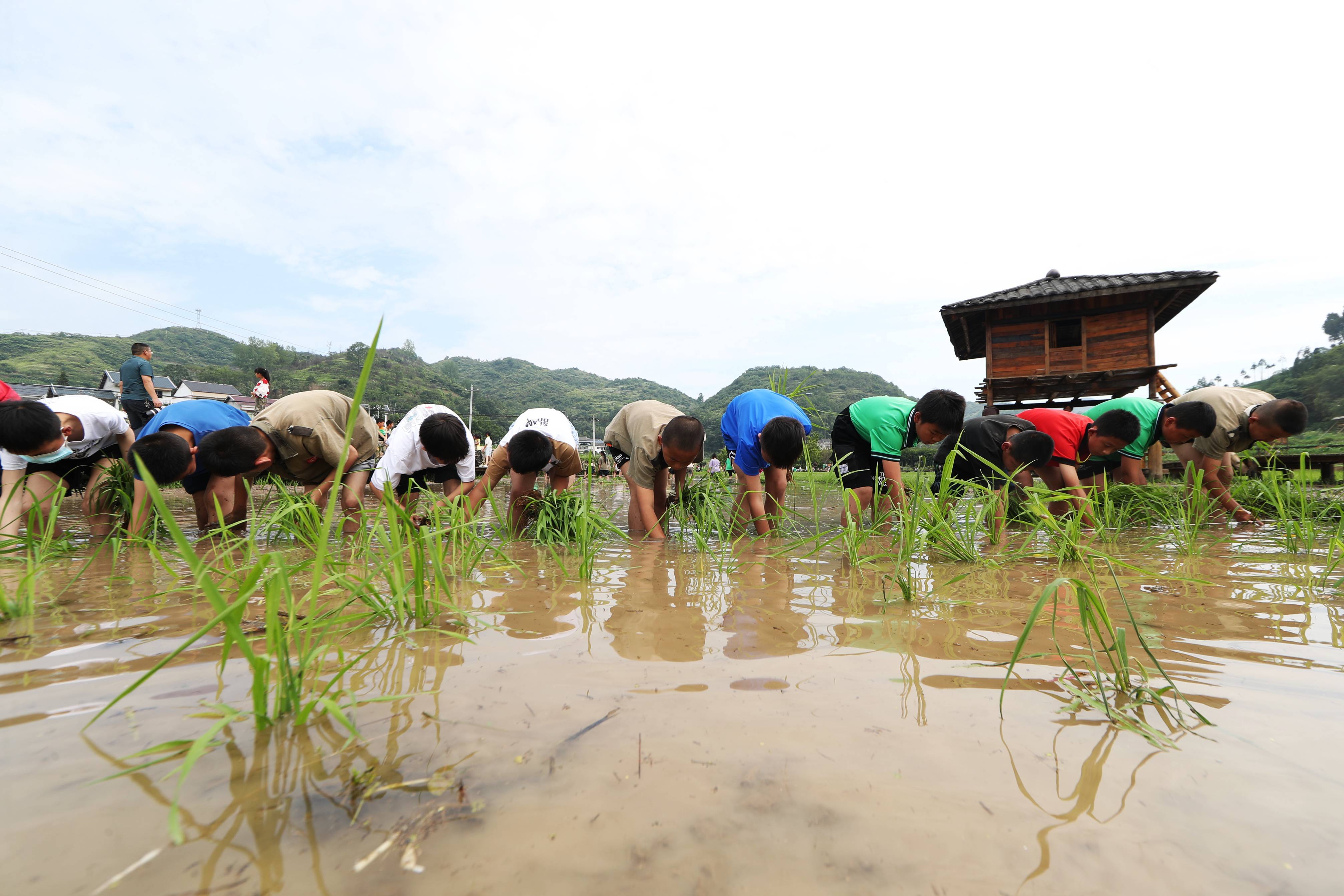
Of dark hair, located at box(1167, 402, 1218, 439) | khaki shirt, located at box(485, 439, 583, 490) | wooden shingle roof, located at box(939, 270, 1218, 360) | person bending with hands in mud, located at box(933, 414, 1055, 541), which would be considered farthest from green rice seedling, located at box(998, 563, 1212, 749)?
A: wooden shingle roof, located at box(939, 270, 1218, 360)

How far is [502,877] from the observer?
583 millimetres

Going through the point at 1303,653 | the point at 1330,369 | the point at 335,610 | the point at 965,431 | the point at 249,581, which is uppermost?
the point at 1330,369

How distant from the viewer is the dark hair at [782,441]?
10.6 feet

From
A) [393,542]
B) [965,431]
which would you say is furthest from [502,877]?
[965,431]

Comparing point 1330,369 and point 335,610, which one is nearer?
point 335,610

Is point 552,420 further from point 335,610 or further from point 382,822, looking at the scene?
point 382,822

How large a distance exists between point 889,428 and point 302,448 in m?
3.98

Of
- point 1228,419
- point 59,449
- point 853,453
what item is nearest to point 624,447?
point 853,453

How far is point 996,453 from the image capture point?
159 inches

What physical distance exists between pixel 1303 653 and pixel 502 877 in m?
1.77

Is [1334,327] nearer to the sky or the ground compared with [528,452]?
nearer to the sky

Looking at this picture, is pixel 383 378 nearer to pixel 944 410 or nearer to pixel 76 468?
pixel 76 468

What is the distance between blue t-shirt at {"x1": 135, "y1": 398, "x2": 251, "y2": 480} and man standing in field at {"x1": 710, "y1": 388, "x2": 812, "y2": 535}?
3148 mm

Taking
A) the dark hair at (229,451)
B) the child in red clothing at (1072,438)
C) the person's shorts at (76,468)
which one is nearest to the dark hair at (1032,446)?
the child in red clothing at (1072,438)
